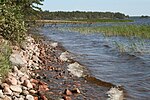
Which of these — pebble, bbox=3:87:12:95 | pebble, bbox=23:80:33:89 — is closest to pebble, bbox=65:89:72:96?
pebble, bbox=23:80:33:89

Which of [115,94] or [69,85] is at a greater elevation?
[69,85]

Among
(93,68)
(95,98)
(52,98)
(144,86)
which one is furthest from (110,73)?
(52,98)

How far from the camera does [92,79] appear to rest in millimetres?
16438

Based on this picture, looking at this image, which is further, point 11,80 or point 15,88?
point 11,80

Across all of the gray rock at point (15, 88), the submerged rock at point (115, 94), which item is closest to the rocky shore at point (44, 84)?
the gray rock at point (15, 88)

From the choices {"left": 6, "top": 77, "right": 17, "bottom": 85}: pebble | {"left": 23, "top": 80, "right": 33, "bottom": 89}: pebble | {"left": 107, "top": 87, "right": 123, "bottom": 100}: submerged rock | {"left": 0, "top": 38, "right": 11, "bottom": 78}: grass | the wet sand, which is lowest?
{"left": 107, "top": 87, "right": 123, "bottom": 100}: submerged rock

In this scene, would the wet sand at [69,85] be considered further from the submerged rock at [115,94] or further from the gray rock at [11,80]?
the gray rock at [11,80]

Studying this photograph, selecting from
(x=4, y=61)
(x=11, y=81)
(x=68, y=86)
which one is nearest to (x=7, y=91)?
(x=11, y=81)

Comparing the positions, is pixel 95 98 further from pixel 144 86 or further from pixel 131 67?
pixel 131 67

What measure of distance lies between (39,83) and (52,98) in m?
1.46

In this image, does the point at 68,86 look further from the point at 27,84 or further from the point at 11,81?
the point at 11,81

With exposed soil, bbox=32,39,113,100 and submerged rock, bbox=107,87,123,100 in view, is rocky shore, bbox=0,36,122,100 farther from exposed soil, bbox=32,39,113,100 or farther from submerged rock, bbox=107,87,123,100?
submerged rock, bbox=107,87,123,100

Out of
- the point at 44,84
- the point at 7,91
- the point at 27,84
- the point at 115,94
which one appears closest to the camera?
the point at 7,91

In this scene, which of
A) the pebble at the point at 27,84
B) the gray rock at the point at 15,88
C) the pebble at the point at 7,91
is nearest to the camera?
the pebble at the point at 7,91
